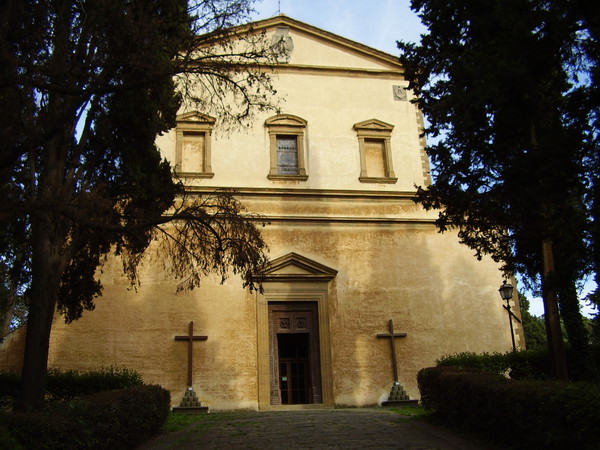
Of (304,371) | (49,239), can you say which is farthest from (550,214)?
(304,371)

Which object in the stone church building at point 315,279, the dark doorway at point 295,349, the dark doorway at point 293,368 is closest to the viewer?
the stone church building at point 315,279

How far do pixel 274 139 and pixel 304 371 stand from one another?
7349 mm

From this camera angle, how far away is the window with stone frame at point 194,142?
62.4 ft

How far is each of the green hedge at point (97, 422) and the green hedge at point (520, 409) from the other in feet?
16.5

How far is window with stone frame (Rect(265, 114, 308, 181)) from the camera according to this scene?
1956 cm

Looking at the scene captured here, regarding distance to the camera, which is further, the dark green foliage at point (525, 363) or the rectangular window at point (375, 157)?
the rectangular window at point (375, 157)

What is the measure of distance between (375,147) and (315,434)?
12432 mm

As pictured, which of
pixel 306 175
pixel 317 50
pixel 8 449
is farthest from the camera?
pixel 317 50

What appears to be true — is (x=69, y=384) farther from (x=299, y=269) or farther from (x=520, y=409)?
(x=520, y=409)

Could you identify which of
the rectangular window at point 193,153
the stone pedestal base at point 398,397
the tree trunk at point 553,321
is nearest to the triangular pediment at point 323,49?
the rectangular window at point 193,153

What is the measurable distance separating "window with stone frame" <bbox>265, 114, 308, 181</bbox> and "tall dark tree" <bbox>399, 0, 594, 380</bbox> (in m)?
8.91

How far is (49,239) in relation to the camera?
9.41 meters

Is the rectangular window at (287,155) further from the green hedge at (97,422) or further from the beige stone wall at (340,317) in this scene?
the green hedge at (97,422)

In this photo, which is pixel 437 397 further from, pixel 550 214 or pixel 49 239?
pixel 49 239
